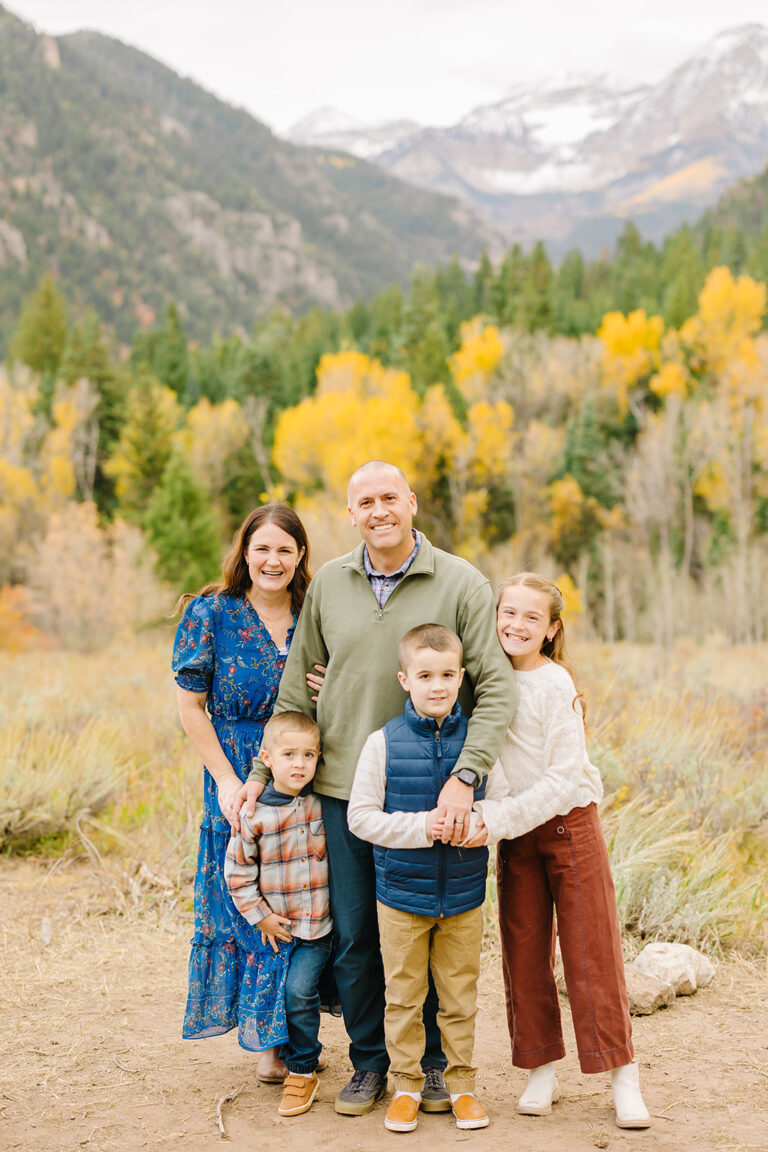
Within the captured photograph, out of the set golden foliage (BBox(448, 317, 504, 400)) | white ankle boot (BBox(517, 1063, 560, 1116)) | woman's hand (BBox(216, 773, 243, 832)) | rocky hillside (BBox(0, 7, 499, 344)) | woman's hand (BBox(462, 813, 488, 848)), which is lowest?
white ankle boot (BBox(517, 1063, 560, 1116))

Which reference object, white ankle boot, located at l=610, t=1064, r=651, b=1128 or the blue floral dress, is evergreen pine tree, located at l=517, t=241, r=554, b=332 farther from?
white ankle boot, located at l=610, t=1064, r=651, b=1128

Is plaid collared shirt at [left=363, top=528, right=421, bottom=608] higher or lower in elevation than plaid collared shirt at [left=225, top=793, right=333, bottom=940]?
higher

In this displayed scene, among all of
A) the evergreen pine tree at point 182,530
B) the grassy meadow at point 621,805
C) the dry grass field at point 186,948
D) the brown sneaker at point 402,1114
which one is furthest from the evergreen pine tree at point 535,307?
the brown sneaker at point 402,1114

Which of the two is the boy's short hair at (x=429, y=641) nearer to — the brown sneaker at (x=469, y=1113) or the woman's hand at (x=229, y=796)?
the woman's hand at (x=229, y=796)

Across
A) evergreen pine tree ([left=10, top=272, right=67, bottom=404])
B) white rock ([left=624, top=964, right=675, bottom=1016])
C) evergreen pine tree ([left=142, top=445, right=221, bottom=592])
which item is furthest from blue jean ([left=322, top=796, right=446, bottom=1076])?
evergreen pine tree ([left=10, top=272, right=67, bottom=404])

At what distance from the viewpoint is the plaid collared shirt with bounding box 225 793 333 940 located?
315cm

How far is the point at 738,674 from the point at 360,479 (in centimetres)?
1233

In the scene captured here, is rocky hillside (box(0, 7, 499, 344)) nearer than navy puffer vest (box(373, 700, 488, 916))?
No

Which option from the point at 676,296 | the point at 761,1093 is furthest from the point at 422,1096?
the point at 676,296

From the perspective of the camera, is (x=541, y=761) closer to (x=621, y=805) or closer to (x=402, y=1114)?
(x=402, y=1114)

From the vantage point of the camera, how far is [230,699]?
3426 mm

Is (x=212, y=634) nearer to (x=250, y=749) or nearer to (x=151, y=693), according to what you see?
(x=250, y=749)

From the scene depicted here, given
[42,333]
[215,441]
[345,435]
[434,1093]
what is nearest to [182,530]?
[345,435]

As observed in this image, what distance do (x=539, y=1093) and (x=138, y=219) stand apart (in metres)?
140
